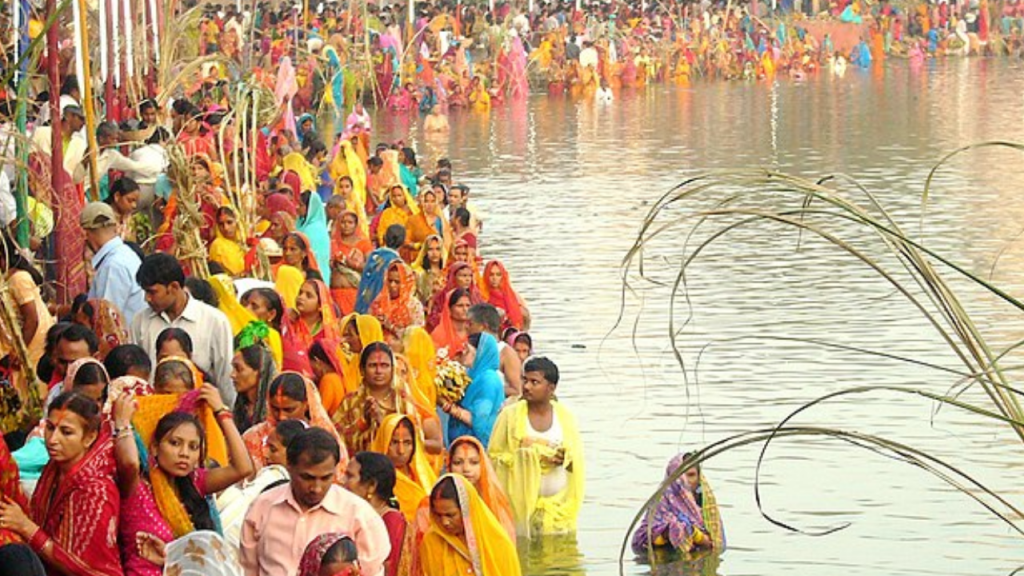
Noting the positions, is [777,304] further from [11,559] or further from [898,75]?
[898,75]

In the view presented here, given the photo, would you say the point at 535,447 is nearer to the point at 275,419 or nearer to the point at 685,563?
the point at 685,563

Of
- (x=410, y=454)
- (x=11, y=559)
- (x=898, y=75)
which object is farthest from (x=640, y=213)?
(x=898, y=75)

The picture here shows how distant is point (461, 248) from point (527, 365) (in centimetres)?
351

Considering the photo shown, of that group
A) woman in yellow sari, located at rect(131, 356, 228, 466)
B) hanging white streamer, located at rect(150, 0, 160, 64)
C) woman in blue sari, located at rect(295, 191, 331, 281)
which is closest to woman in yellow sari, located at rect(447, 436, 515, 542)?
woman in yellow sari, located at rect(131, 356, 228, 466)

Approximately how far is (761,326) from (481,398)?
5122mm

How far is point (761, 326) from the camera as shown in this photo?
14.3 meters

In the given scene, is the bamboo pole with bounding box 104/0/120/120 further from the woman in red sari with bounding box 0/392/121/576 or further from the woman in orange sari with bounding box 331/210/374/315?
the woman in red sari with bounding box 0/392/121/576

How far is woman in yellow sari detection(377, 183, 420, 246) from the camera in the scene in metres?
14.2

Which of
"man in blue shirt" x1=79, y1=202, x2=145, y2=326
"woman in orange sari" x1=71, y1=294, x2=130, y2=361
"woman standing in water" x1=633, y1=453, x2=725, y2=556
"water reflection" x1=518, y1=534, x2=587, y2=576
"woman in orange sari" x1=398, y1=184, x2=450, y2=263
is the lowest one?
"water reflection" x1=518, y1=534, x2=587, y2=576

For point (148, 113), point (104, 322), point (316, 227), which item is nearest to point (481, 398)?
point (104, 322)

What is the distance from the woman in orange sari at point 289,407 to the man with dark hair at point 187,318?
675 millimetres

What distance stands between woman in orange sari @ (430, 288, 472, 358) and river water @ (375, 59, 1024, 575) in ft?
2.37

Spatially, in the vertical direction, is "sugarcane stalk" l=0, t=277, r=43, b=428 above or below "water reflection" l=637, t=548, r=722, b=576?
above

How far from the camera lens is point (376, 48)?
3288cm
